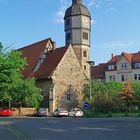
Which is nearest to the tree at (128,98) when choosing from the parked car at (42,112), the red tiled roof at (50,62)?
the red tiled roof at (50,62)

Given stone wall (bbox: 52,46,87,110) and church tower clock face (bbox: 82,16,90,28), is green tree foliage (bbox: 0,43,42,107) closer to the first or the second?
stone wall (bbox: 52,46,87,110)

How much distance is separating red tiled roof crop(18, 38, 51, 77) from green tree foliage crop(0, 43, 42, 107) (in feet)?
29.8

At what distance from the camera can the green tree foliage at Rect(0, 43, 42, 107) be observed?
6531 cm

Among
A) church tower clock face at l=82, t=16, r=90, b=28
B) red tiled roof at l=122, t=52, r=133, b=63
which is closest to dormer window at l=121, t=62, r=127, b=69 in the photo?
red tiled roof at l=122, t=52, r=133, b=63

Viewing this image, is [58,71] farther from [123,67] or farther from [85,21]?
[123,67]

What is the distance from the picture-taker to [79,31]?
3410 inches

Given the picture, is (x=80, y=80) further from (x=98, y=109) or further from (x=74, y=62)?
(x=98, y=109)

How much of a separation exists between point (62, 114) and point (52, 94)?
920cm

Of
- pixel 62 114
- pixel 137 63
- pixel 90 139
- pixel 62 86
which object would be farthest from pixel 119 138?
pixel 137 63

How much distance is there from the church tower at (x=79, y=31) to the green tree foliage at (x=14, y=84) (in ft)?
64.9

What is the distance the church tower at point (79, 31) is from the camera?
283ft

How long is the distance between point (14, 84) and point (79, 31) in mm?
25788

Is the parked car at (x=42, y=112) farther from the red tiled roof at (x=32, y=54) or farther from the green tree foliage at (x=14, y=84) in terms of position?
the red tiled roof at (x=32, y=54)

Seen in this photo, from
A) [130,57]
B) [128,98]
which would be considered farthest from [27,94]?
[130,57]
